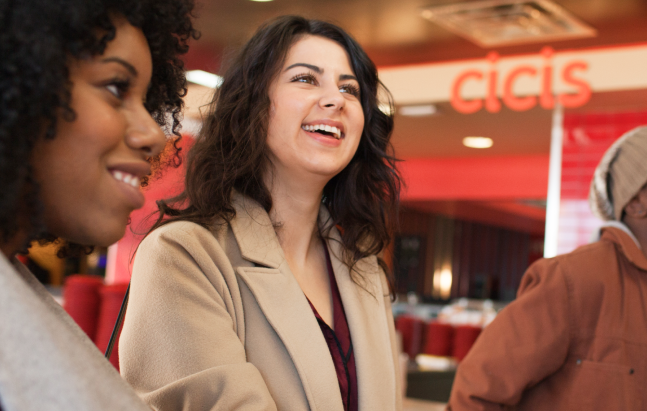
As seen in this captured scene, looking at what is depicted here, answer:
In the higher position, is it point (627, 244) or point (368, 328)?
Answer: point (627, 244)

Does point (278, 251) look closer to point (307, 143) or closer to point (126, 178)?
point (307, 143)

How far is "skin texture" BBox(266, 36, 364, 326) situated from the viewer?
1.37 metres

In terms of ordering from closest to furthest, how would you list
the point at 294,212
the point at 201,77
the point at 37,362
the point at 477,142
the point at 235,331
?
the point at 37,362
the point at 235,331
the point at 294,212
the point at 201,77
the point at 477,142

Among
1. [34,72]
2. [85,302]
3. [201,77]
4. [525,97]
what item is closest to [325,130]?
[34,72]

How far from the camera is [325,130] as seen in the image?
54.1 inches

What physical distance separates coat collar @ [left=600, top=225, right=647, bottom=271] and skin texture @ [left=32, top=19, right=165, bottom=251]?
1.35 m

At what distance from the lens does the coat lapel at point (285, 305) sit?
1.19m

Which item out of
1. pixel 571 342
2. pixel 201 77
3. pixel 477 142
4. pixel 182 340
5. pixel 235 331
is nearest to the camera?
pixel 182 340

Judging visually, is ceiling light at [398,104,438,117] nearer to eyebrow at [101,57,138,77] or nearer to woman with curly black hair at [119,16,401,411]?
woman with curly black hair at [119,16,401,411]

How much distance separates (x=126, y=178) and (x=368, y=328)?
32.5 inches

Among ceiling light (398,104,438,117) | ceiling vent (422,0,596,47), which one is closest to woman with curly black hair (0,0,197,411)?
ceiling vent (422,0,596,47)

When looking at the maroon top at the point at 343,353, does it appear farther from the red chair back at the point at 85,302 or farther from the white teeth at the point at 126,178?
the red chair back at the point at 85,302

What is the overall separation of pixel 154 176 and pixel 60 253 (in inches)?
10.1

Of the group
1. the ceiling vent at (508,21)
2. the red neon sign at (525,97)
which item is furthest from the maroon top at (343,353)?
the red neon sign at (525,97)
